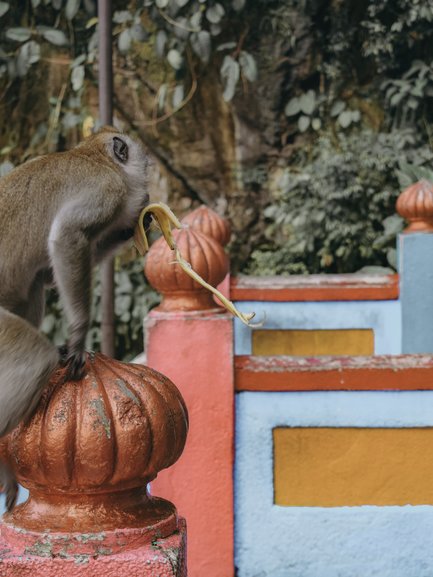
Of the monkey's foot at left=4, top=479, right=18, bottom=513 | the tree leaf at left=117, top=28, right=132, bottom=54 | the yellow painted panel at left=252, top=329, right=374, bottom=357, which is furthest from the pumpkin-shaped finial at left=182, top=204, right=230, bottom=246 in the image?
the monkey's foot at left=4, top=479, right=18, bottom=513

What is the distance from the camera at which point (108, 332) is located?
4.19 metres

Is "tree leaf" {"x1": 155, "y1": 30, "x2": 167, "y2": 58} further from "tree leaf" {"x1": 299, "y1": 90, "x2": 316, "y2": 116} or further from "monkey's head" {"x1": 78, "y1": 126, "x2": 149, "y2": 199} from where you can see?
"monkey's head" {"x1": 78, "y1": 126, "x2": 149, "y2": 199}

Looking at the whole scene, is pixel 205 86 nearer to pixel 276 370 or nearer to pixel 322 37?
pixel 322 37

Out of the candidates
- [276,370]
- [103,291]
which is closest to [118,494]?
[276,370]

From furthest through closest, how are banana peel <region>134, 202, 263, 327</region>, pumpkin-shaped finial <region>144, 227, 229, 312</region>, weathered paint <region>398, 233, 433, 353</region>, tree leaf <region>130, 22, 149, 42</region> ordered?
tree leaf <region>130, 22, 149, 42</region> < weathered paint <region>398, 233, 433, 353</region> < pumpkin-shaped finial <region>144, 227, 229, 312</region> < banana peel <region>134, 202, 263, 327</region>

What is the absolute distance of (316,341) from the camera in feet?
13.3

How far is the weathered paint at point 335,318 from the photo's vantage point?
398cm

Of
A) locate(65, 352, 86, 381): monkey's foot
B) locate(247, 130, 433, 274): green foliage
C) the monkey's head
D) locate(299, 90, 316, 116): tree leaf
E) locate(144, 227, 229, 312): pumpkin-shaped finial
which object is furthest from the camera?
locate(299, 90, 316, 116): tree leaf

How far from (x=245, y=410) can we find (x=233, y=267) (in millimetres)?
4855

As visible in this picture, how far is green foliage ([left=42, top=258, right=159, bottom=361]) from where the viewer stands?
6.22 meters

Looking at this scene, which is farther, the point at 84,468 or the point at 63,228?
the point at 63,228

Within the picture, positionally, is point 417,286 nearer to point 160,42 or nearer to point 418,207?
point 418,207

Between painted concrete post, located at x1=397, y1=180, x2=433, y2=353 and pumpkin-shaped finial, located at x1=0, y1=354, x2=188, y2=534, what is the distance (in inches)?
108

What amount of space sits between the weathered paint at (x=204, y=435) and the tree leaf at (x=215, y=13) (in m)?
4.50
